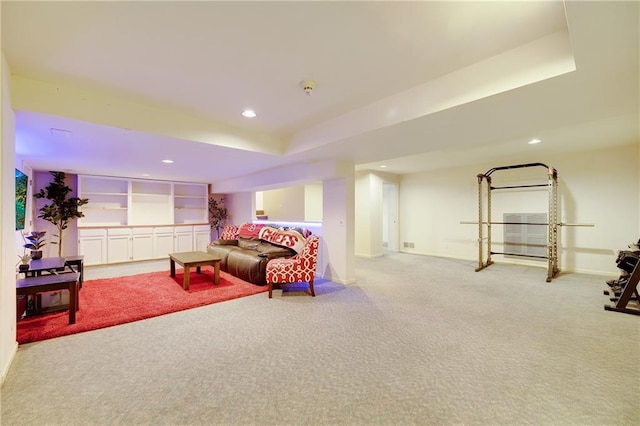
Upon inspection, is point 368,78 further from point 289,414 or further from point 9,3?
point 289,414

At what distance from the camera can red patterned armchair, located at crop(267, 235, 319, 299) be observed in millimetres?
3955

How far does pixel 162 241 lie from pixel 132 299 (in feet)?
12.4

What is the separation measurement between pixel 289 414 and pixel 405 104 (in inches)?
103

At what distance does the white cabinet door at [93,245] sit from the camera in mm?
6098

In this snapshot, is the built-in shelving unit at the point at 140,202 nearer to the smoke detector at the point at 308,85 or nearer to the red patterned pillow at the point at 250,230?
the red patterned pillow at the point at 250,230

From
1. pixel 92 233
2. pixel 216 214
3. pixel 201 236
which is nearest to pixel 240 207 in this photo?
pixel 216 214

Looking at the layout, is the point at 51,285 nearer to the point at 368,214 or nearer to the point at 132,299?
the point at 132,299

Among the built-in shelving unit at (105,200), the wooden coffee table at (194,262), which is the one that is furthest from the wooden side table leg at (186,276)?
the built-in shelving unit at (105,200)

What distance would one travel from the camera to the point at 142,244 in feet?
22.5

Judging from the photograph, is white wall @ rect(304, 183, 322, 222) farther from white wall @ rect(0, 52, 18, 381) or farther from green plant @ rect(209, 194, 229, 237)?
white wall @ rect(0, 52, 18, 381)

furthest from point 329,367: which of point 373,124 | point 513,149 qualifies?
point 513,149

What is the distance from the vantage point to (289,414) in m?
1.67

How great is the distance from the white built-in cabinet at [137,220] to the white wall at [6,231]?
15.3ft

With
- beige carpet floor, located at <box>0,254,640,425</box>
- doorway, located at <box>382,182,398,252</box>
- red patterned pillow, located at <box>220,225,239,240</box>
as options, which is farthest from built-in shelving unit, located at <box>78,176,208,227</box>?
doorway, located at <box>382,182,398,252</box>
